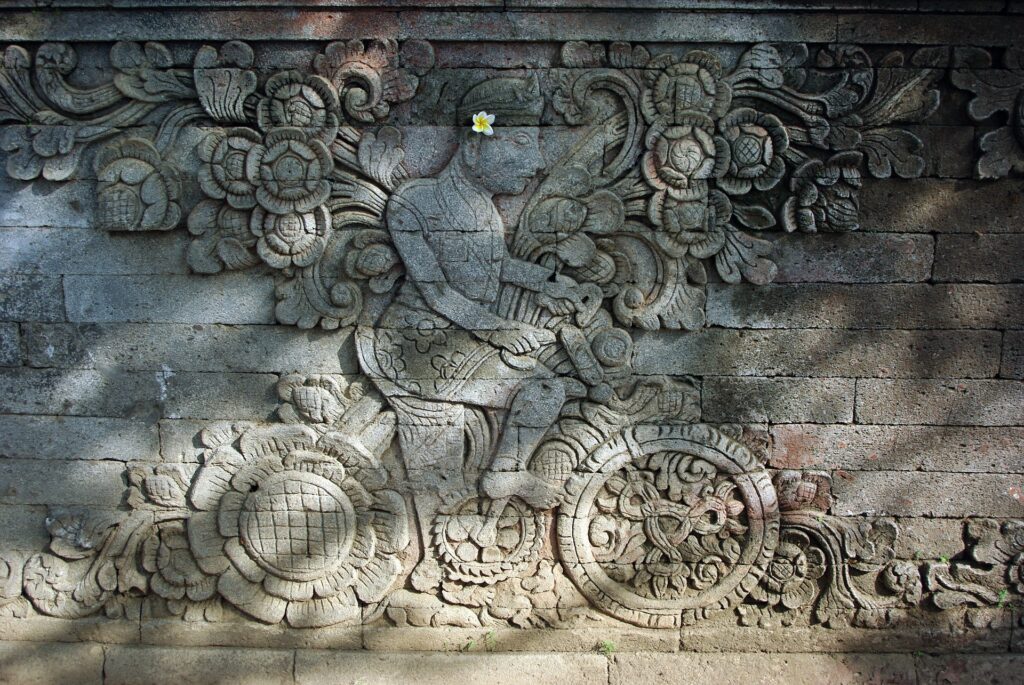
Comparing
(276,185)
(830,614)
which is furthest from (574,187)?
(830,614)

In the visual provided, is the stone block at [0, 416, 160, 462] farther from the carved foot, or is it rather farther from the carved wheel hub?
the carved foot

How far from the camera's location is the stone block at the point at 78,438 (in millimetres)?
3859

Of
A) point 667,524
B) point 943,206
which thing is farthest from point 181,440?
point 943,206

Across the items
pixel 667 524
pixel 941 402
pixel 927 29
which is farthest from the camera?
pixel 667 524

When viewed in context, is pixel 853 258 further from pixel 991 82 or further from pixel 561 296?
pixel 561 296

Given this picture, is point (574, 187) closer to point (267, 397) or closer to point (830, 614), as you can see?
point (267, 397)

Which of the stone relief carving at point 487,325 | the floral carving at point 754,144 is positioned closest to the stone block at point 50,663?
the stone relief carving at point 487,325

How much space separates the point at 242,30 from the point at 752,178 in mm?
2547

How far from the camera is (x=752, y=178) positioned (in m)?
3.54

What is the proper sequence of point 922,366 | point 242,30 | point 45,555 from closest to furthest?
1. point 242,30
2. point 922,366
3. point 45,555

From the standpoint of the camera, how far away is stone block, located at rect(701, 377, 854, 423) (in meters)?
3.74

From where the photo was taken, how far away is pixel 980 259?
144 inches

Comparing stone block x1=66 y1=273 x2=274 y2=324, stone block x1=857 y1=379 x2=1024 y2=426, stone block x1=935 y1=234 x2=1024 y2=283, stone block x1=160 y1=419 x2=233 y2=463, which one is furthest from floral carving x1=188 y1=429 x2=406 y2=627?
stone block x1=935 y1=234 x2=1024 y2=283

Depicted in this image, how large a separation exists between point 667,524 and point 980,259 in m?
2.06
